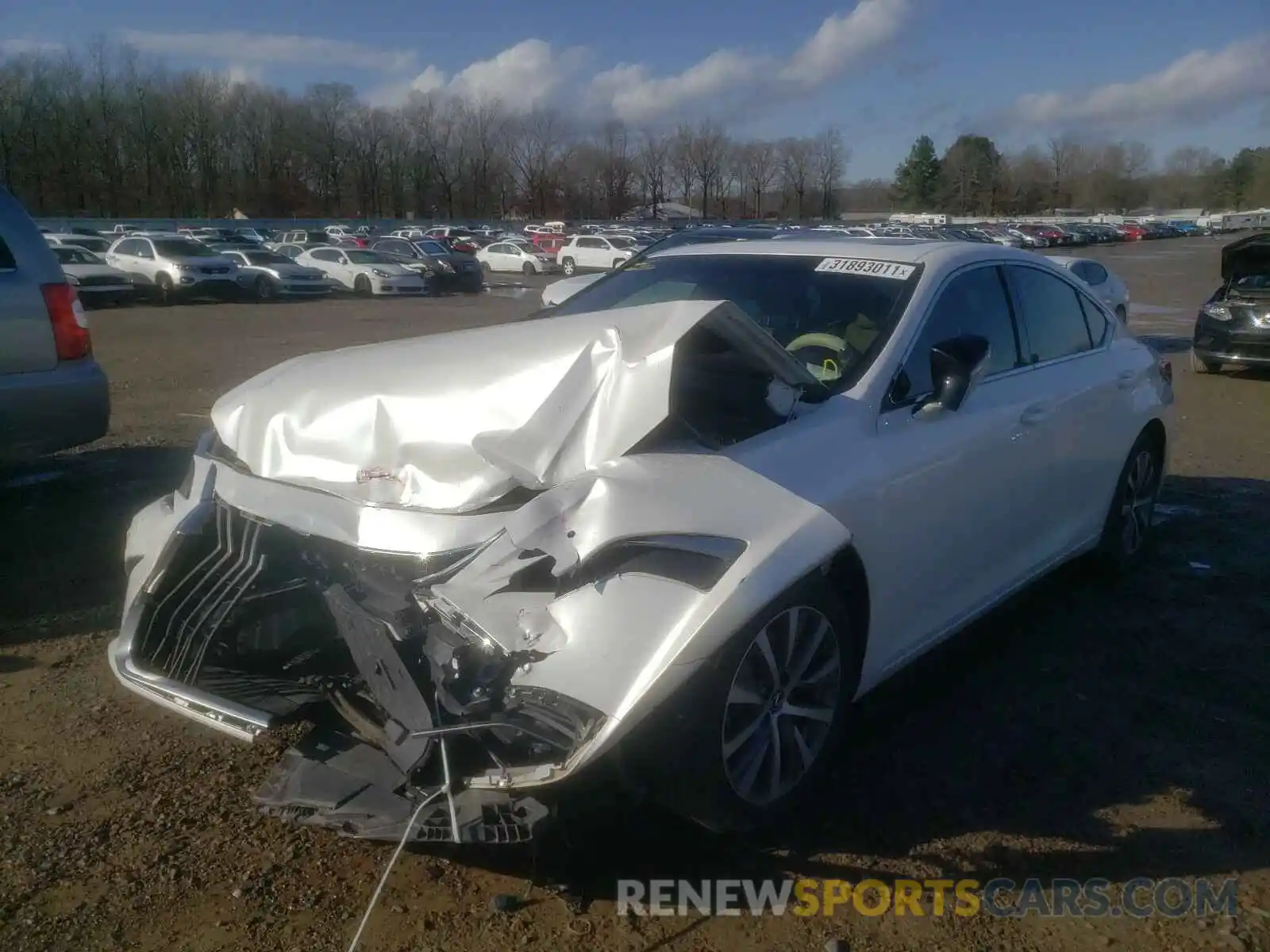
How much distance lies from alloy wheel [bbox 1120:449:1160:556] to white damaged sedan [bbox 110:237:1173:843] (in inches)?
51.9

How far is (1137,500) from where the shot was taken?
5492 millimetres

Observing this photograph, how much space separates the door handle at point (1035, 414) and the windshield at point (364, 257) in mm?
29073

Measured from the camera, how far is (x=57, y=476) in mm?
6953

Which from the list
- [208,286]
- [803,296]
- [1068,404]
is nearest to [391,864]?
[803,296]

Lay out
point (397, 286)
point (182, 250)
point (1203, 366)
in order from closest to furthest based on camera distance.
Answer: point (1203, 366), point (182, 250), point (397, 286)

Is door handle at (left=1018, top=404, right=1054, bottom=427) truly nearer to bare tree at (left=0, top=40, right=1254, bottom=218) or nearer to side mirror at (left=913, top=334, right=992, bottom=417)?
side mirror at (left=913, top=334, right=992, bottom=417)

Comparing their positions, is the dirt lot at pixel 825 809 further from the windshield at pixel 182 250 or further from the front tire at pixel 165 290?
the windshield at pixel 182 250

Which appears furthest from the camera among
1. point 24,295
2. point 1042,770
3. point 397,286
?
point 397,286

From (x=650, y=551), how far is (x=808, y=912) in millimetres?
1045

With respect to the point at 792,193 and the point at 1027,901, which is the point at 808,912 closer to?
the point at 1027,901

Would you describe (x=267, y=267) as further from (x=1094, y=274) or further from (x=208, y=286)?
(x=1094, y=274)

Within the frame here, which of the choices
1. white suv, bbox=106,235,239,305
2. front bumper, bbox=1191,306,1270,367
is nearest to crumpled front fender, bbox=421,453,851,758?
front bumper, bbox=1191,306,1270,367

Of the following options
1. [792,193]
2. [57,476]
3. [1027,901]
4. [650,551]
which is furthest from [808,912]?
[792,193]

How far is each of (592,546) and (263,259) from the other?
29306 mm
